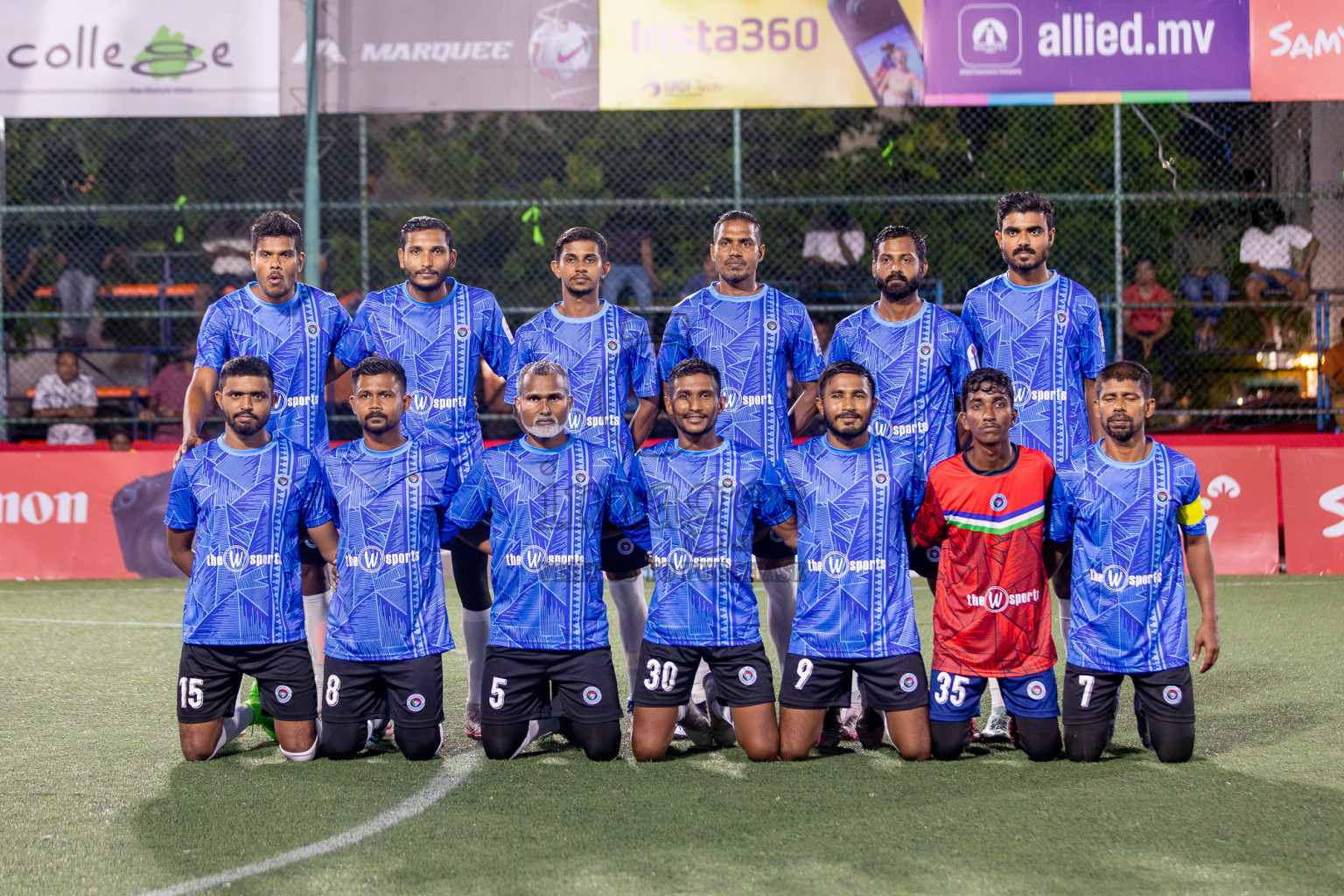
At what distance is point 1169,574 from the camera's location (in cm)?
473

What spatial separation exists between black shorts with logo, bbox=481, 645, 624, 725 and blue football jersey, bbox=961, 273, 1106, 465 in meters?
1.95

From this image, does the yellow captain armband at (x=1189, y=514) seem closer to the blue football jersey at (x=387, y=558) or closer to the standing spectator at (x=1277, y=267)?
the blue football jersey at (x=387, y=558)

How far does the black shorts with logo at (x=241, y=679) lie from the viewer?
15.7ft

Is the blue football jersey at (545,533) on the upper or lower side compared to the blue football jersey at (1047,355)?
lower

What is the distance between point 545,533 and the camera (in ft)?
15.8

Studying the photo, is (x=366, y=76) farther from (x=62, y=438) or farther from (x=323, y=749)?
(x=323, y=749)

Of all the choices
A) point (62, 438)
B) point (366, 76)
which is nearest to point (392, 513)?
point (366, 76)

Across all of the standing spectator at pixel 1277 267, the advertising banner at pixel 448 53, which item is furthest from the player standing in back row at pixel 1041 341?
the standing spectator at pixel 1277 267

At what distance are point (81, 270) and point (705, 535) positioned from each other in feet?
36.1

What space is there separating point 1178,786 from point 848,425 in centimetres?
160

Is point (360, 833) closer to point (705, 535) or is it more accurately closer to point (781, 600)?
point (705, 535)

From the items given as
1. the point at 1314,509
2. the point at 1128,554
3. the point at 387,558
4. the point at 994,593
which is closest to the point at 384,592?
the point at 387,558

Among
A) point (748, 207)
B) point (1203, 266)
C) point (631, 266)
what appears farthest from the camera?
point (1203, 266)

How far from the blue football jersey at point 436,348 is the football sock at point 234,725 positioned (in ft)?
4.00
